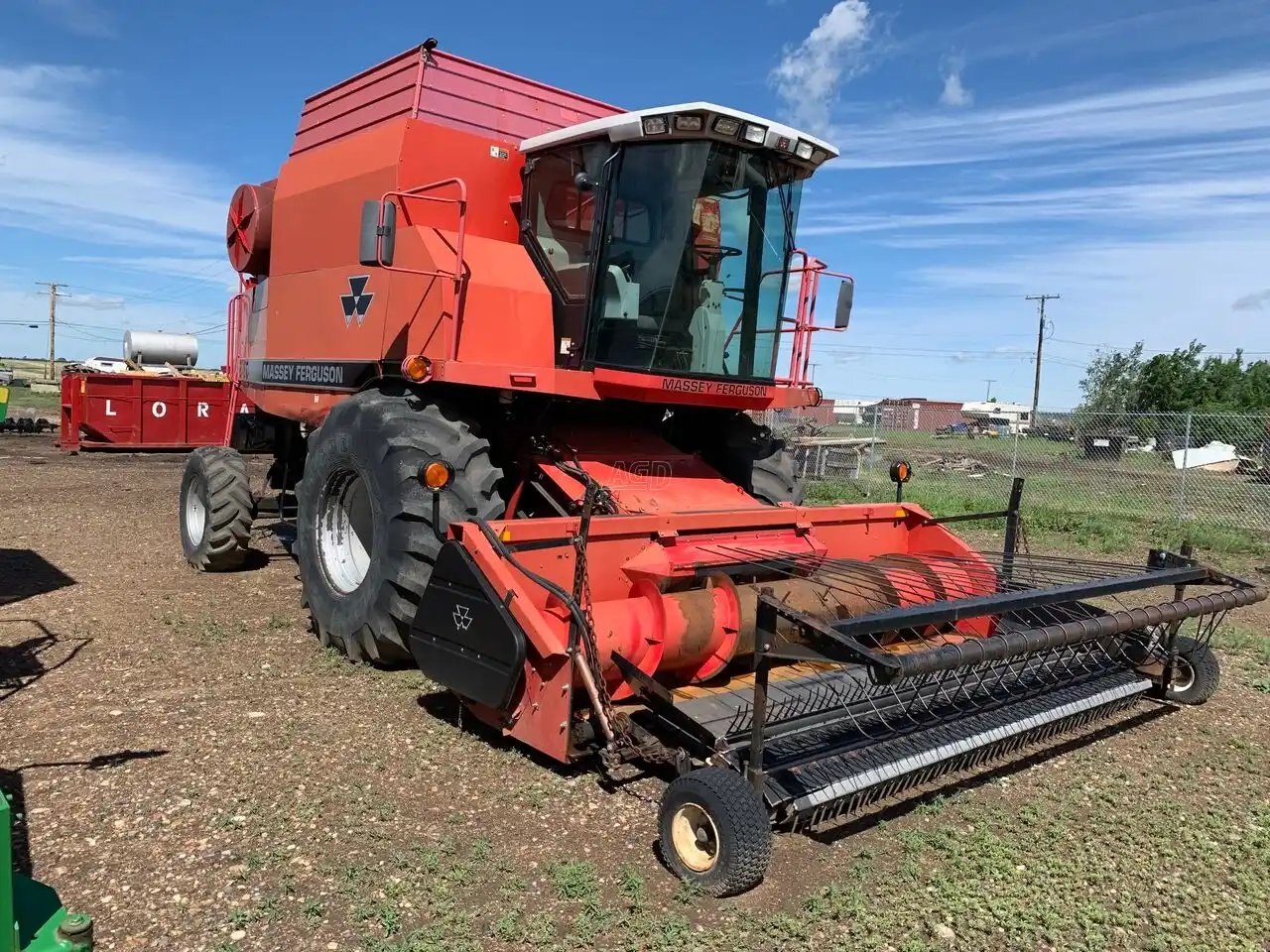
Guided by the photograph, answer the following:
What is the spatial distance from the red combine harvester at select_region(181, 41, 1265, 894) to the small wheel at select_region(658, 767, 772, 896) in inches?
0.4

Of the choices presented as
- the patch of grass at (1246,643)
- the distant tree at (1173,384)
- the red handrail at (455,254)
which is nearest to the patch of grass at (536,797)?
the red handrail at (455,254)

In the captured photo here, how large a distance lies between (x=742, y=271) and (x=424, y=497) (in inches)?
95.9

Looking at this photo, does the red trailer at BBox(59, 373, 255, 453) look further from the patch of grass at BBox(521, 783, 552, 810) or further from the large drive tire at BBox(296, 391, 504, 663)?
the patch of grass at BBox(521, 783, 552, 810)

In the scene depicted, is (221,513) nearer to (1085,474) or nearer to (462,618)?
(462,618)

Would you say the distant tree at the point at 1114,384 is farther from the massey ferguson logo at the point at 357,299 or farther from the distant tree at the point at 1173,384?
the massey ferguson logo at the point at 357,299

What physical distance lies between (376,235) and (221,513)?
11.3ft

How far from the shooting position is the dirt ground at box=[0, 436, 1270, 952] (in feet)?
9.75

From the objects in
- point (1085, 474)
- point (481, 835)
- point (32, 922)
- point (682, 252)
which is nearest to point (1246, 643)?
point (682, 252)

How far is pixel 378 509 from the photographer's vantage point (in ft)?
16.4

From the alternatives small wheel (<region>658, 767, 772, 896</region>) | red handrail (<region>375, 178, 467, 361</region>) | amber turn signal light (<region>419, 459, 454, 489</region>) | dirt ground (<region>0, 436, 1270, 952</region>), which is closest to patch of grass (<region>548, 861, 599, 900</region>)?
dirt ground (<region>0, 436, 1270, 952</region>)

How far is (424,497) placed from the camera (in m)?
4.79

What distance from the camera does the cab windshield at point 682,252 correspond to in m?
5.32

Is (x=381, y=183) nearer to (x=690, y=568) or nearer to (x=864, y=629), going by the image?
(x=690, y=568)

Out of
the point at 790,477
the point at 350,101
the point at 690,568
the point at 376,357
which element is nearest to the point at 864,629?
the point at 690,568
